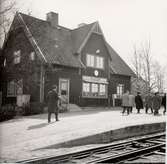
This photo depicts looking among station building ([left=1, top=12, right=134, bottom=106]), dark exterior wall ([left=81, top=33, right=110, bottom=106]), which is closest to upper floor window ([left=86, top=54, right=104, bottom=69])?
station building ([left=1, top=12, right=134, bottom=106])

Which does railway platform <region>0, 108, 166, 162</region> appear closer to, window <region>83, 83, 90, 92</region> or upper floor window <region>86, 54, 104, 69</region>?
window <region>83, 83, 90, 92</region>

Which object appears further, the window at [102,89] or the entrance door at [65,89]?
the window at [102,89]

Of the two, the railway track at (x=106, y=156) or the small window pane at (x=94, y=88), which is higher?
the small window pane at (x=94, y=88)

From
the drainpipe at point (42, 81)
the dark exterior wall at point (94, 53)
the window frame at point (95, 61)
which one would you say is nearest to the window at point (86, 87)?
the dark exterior wall at point (94, 53)

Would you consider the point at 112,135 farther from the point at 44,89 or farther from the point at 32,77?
the point at 32,77

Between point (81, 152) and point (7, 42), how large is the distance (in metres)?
3.79

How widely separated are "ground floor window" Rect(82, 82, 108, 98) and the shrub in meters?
2.00

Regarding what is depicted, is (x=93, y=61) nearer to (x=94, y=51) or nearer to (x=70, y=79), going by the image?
(x=70, y=79)

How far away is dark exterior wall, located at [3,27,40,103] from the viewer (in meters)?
7.19

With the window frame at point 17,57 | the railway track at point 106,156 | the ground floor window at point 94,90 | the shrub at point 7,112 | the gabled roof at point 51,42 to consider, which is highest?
the gabled roof at point 51,42

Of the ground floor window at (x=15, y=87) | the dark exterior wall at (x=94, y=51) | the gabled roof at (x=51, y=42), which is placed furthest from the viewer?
the dark exterior wall at (x=94, y=51)

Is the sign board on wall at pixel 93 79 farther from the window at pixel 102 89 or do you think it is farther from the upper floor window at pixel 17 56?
the upper floor window at pixel 17 56

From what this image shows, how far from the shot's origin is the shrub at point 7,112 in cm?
645

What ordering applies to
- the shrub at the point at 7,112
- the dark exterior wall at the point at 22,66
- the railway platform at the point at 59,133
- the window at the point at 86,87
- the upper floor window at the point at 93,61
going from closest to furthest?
the railway platform at the point at 59,133
the shrub at the point at 7,112
the dark exterior wall at the point at 22,66
the window at the point at 86,87
the upper floor window at the point at 93,61
